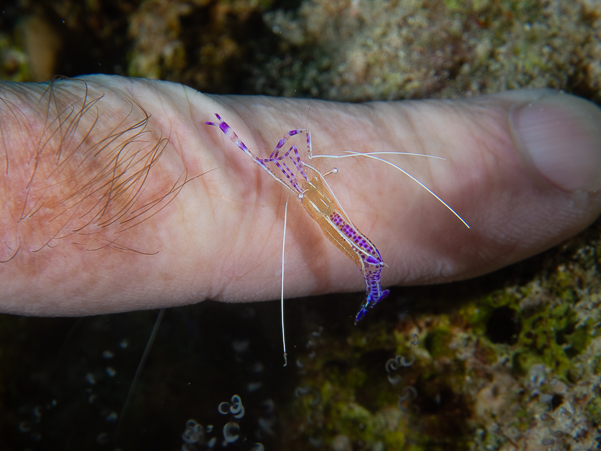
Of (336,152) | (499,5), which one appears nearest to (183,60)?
(336,152)

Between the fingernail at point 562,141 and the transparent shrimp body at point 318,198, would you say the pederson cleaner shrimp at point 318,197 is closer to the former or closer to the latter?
the transparent shrimp body at point 318,198

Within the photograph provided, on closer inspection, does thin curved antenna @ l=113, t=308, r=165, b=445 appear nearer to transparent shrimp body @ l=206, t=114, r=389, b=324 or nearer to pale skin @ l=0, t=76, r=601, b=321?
pale skin @ l=0, t=76, r=601, b=321

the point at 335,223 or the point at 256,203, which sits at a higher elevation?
the point at 256,203

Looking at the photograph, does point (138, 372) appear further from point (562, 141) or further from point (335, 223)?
point (562, 141)

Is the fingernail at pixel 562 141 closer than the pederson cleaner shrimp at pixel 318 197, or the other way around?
the pederson cleaner shrimp at pixel 318 197

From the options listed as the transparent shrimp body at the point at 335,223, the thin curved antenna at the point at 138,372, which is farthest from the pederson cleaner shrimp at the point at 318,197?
the thin curved antenna at the point at 138,372

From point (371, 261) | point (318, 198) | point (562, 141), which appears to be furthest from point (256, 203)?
point (562, 141)
